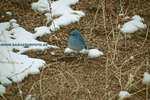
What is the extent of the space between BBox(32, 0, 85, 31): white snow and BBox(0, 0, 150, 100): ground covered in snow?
Answer: 74 millimetres

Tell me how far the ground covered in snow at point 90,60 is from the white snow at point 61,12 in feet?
0.24

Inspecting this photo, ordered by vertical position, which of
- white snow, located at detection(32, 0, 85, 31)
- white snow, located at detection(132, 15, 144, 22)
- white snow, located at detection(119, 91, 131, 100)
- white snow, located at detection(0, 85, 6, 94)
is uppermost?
white snow, located at detection(32, 0, 85, 31)

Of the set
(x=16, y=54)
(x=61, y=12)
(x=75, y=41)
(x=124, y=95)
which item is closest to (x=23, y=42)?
(x=16, y=54)

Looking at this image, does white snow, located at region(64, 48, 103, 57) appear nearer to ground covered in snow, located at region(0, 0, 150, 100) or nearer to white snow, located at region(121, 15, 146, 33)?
ground covered in snow, located at region(0, 0, 150, 100)

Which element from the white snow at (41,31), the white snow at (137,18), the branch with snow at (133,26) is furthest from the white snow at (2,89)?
the white snow at (137,18)

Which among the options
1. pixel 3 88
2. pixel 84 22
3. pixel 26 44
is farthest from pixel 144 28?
pixel 3 88

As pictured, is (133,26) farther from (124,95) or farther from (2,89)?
(2,89)

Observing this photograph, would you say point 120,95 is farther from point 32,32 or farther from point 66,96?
point 32,32

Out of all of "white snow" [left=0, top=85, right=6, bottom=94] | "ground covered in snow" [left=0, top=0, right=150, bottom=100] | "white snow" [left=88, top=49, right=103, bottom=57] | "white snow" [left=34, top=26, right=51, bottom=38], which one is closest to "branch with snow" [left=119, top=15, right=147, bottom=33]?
"ground covered in snow" [left=0, top=0, right=150, bottom=100]

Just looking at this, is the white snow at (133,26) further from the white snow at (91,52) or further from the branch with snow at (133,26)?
the white snow at (91,52)

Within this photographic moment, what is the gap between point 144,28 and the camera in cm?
383

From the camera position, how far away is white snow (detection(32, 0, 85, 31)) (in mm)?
3898

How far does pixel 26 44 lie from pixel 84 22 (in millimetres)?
1208

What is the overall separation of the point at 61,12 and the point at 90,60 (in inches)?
55.9
